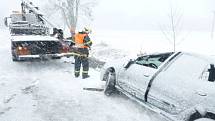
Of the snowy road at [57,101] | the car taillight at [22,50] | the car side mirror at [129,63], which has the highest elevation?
the car taillight at [22,50]

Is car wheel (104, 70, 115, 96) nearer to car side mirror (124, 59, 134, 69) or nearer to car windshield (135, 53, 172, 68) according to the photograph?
car side mirror (124, 59, 134, 69)

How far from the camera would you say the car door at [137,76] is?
21.1 feet

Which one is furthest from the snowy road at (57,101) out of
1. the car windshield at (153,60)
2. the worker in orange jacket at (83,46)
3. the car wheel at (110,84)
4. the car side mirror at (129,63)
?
the car windshield at (153,60)

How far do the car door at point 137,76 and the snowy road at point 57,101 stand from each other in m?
0.46

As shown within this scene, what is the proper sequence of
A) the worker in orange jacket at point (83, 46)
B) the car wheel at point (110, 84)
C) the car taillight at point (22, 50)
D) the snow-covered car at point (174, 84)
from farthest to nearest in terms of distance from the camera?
the car taillight at point (22, 50) → the worker in orange jacket at point (83, 46) → the car wheel at point (110, 84) → the snow-covered car at point (174, 84)

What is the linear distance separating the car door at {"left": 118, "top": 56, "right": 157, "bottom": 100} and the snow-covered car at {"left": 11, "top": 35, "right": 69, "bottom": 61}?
4.30m

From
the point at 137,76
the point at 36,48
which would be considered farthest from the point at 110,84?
the point at 36,48

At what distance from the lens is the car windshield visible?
684 centimetres

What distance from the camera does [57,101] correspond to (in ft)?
24.5

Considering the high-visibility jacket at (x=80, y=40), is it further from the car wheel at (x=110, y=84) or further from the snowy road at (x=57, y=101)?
the car wheel at (x=110, y=84)

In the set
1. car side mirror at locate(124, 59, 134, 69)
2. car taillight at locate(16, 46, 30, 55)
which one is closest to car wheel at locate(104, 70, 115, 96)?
car side mirror at locate(124, 59, 134, 69)

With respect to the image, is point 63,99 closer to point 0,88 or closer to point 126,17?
point 0,88

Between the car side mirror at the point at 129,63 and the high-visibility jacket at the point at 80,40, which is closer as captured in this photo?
the car side mirror at the point at 129,63

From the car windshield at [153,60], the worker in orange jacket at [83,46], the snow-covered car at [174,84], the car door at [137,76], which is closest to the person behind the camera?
the snow-covered car at [174,84]
